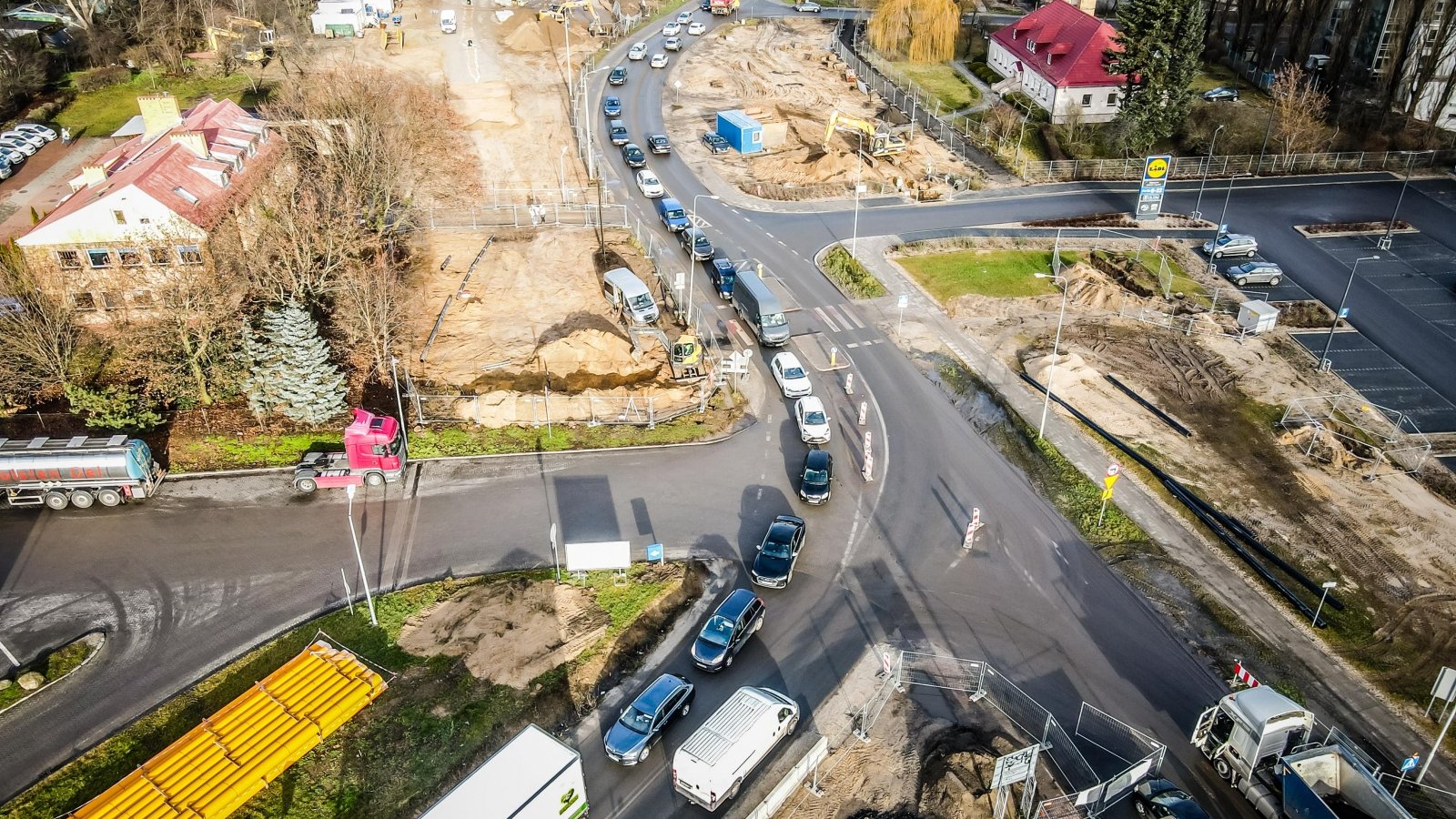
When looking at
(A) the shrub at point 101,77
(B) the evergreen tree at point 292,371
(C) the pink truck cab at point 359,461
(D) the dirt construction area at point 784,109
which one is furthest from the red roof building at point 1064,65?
(A) the shrub at point 101,77

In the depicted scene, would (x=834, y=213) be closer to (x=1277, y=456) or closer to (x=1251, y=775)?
(x=1277, y=456)

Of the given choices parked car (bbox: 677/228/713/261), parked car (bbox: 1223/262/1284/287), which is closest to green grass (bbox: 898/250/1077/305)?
parked car (bbox: 1223/262/1284/287)

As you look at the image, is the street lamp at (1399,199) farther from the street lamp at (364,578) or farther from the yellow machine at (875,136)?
the street lamp at (364,578)

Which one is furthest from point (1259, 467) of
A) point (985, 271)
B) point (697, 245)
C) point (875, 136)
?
point (875, 136)

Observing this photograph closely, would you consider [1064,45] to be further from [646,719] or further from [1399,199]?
[646,719]

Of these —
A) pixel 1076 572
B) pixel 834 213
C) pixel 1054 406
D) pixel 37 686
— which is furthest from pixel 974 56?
pixel 37 686
